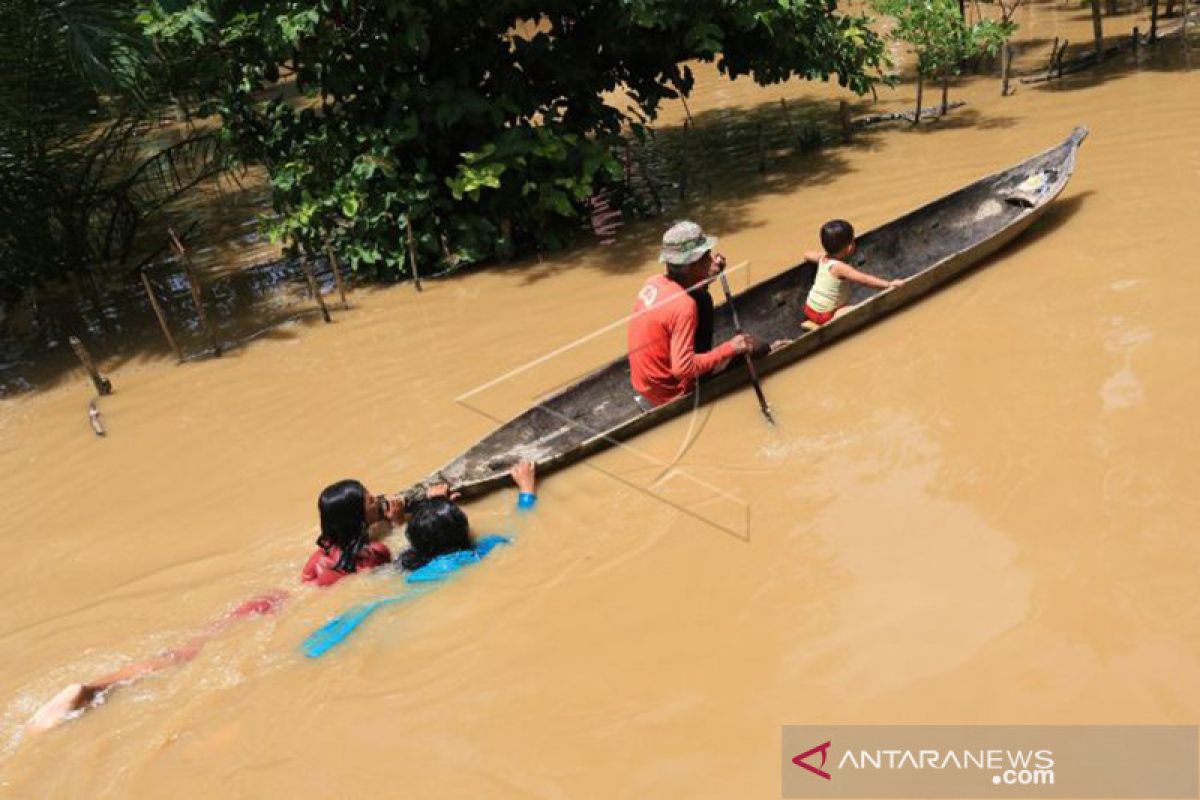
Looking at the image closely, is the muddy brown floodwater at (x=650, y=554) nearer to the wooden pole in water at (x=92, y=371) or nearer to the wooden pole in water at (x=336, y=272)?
the wooden pole in water at (x=92, y=371)

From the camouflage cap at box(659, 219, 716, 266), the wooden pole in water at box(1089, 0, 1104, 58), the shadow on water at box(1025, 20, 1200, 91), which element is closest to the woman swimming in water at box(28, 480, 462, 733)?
the camouflage cap at box(659, 219, 716, 266)

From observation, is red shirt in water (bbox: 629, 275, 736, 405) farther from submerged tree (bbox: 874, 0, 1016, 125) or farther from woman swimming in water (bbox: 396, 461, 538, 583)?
submerged tree (bbox: 874, 0, 1016, 125)

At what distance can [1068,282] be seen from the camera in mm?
6203

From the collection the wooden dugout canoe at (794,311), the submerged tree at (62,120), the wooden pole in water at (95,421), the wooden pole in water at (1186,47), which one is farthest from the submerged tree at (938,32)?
the wooden pole in water at (95,421)

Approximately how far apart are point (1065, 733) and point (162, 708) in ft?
11.1

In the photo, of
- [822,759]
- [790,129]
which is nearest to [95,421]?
[822,759]

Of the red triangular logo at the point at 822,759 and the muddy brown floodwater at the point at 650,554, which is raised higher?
the muddy brown floodwater at the point at 650,554

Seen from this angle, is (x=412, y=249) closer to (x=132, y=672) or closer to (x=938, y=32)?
(x=132, y=672)

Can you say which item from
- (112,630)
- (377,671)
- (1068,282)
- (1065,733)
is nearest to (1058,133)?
(1068,282)

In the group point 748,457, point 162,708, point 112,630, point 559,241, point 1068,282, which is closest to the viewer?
point 162,708

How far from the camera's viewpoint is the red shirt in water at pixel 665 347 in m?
4.93

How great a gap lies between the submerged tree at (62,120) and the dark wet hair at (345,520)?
168 inches

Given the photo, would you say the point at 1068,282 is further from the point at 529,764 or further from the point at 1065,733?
the point at 529,764

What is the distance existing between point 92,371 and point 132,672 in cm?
350
